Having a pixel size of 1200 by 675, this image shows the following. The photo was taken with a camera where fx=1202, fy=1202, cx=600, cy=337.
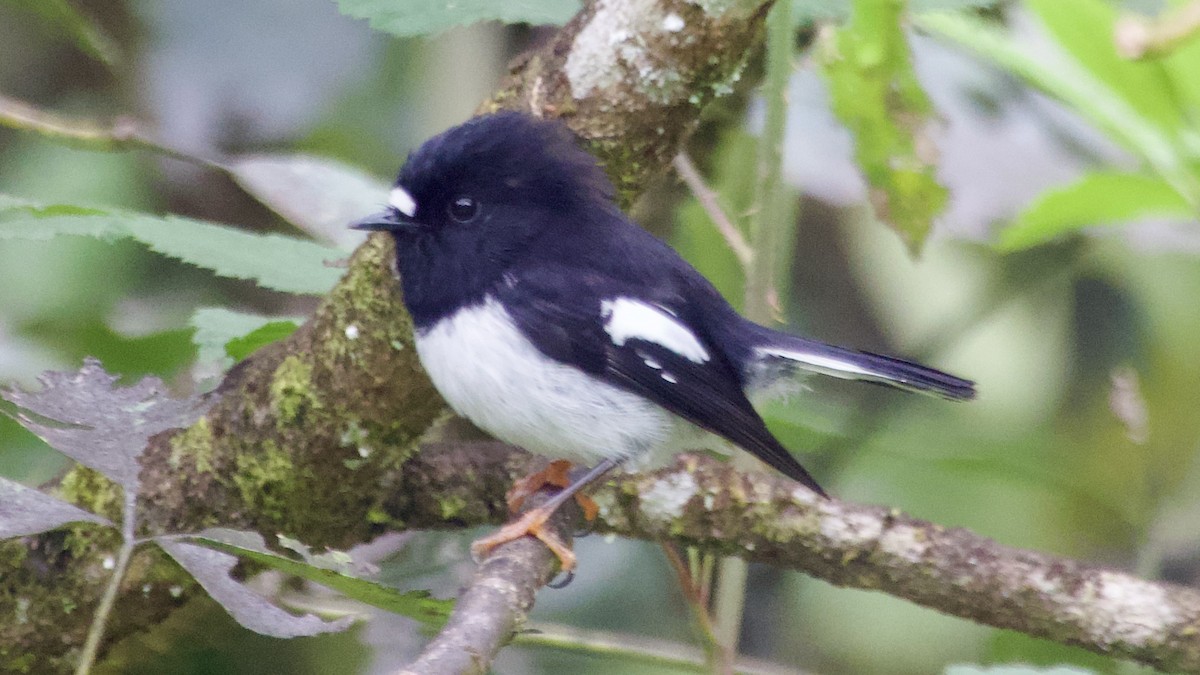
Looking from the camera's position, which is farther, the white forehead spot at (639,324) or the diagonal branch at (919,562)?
the white forehead spot at (639,324)

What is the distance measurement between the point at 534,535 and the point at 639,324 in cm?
44

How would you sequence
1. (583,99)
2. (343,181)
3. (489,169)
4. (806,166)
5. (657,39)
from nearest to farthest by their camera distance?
(657,39)
(583,99)
(489,169)
(343,181)
(806,166)

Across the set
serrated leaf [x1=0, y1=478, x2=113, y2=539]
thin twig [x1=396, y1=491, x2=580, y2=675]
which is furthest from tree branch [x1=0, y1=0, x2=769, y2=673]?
serrated leaf [x1=0, y1=478, x2=113, y2=539]

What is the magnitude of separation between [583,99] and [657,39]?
0.60ft

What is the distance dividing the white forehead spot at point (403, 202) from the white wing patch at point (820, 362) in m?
0.70

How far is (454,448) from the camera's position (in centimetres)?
223

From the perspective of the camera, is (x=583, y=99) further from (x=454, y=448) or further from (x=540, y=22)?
(x=454, y=448)

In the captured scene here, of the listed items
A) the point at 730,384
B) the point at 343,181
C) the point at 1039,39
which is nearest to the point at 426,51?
the point at 343,181

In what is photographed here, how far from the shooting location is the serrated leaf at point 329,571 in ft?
4.66

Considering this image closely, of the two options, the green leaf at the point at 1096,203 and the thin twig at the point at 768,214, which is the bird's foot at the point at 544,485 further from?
the green leaf at the point at 1096,203

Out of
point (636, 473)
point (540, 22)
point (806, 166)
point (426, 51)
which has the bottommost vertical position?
point (636, 473)

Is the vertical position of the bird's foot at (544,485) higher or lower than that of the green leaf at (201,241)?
lower

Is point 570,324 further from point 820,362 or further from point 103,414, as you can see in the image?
point 103,414

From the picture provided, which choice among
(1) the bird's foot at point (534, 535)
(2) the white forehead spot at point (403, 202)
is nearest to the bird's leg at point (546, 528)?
(1) the bird's foot at point (534, 535)
